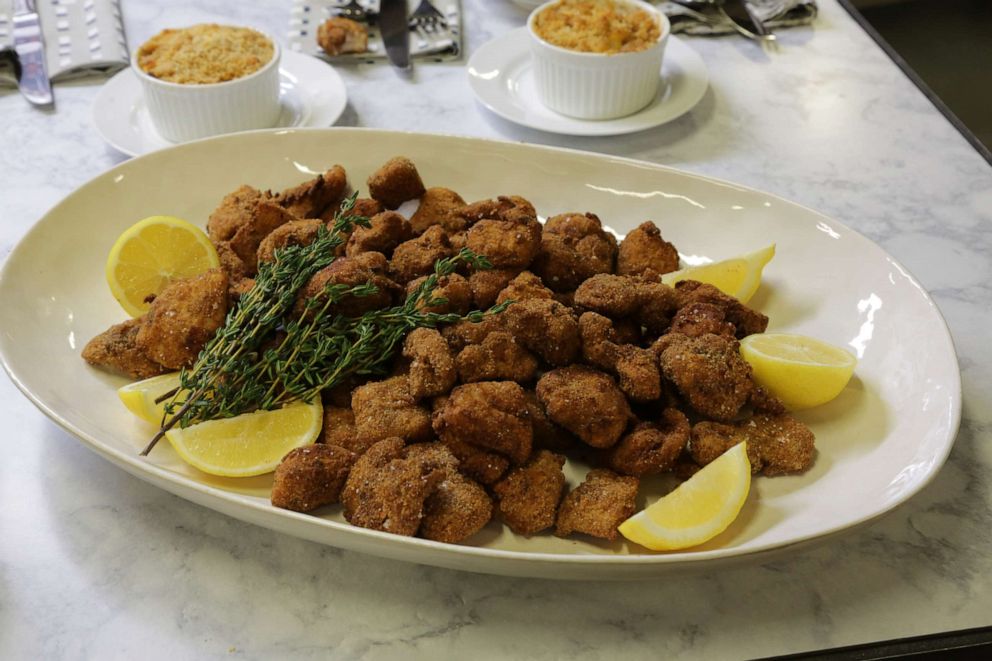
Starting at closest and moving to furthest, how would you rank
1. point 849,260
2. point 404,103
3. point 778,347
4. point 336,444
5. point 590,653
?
point 590,653, point 336,444, point 778,347, point 849,260, point 404,103

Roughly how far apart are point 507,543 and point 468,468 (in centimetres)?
13

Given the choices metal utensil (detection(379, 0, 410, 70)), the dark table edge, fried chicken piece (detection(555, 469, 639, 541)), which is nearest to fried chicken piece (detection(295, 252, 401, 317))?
fried chicken piece (detection(555, 469, 639, 541))

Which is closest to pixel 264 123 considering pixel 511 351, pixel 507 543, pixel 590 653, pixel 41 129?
pixel 41 129

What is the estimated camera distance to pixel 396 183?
2.00 metres

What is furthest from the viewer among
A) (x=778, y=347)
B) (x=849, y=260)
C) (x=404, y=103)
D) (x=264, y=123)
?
(x=404, y=103)

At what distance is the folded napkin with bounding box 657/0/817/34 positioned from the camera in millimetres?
3092

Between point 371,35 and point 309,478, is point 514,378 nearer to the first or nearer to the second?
point 309,478

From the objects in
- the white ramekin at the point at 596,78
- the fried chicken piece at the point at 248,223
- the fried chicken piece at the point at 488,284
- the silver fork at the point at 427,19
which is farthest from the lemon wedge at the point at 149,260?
the silver fork at the point at 427,19

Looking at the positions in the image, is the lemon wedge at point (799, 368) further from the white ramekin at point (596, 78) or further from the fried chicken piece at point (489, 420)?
the white ramekin at point (596, 78)

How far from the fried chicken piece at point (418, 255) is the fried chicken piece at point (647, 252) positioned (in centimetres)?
36

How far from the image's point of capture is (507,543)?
145 centimetres

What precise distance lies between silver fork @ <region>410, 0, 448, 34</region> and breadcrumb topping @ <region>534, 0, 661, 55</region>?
19.8 inches

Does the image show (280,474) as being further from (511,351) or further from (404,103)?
(404,103)

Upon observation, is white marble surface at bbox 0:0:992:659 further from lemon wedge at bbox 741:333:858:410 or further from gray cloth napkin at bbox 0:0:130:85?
gray cloth napkin at bbox 0:0:130:85
